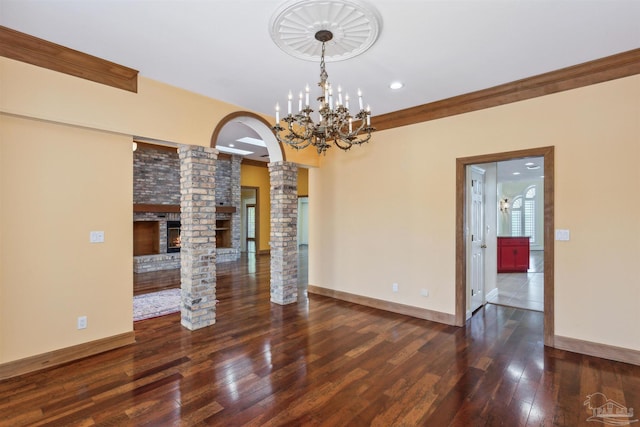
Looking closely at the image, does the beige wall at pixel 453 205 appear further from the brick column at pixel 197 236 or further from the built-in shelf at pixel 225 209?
the built-in shelf at pixel 225 209

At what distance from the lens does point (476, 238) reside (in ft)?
14.8

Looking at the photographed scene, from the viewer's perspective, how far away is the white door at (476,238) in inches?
167

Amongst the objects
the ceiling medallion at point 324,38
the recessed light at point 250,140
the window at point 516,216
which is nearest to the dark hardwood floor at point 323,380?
the ceiling medallion at point 324,38

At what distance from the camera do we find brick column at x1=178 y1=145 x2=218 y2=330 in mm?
3787

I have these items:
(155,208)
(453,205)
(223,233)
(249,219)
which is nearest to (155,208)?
(155,208)

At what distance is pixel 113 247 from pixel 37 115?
55.3 inches

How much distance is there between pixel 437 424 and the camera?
211cm

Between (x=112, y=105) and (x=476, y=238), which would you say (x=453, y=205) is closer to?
(x=476, y=238)

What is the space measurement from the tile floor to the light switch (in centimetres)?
558

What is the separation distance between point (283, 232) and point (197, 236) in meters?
1.43

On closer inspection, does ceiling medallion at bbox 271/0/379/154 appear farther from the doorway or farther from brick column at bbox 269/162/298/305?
the doorway

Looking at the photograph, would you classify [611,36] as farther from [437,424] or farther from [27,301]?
[27,301]

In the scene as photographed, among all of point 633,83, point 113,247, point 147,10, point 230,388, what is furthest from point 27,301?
point 633,83

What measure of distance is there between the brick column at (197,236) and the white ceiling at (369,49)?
36.0 inches
